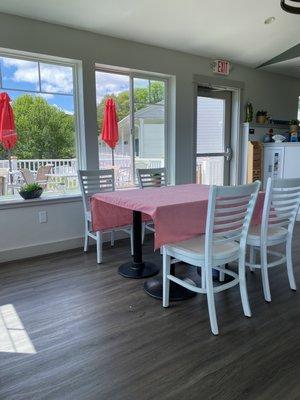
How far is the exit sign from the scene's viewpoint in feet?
15.6

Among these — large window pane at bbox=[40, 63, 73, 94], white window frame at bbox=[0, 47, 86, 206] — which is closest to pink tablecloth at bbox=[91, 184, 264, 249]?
white window frame at bbox=[0, 47, 86, 206]

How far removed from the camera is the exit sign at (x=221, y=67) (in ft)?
15.6

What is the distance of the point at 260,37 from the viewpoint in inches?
172

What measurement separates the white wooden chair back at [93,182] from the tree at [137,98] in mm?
707

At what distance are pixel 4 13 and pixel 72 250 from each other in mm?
2603

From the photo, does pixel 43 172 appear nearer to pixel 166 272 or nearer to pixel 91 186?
pixel 91 186

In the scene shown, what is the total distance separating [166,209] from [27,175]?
84.8 inches

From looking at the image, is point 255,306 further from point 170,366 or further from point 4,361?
point 4,361

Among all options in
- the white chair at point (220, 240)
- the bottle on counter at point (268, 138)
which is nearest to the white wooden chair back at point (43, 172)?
the white chair at point (220, 240)

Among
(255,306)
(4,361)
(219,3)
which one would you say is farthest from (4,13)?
(255,306)

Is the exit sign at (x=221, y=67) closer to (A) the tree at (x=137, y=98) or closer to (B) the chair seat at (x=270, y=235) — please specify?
(A) the tree at (x=137, y=98)

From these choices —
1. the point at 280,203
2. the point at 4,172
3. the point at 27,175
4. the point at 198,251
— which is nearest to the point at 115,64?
the point at 27,175

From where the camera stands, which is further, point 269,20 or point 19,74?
point 269,20

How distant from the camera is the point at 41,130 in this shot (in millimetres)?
3666
